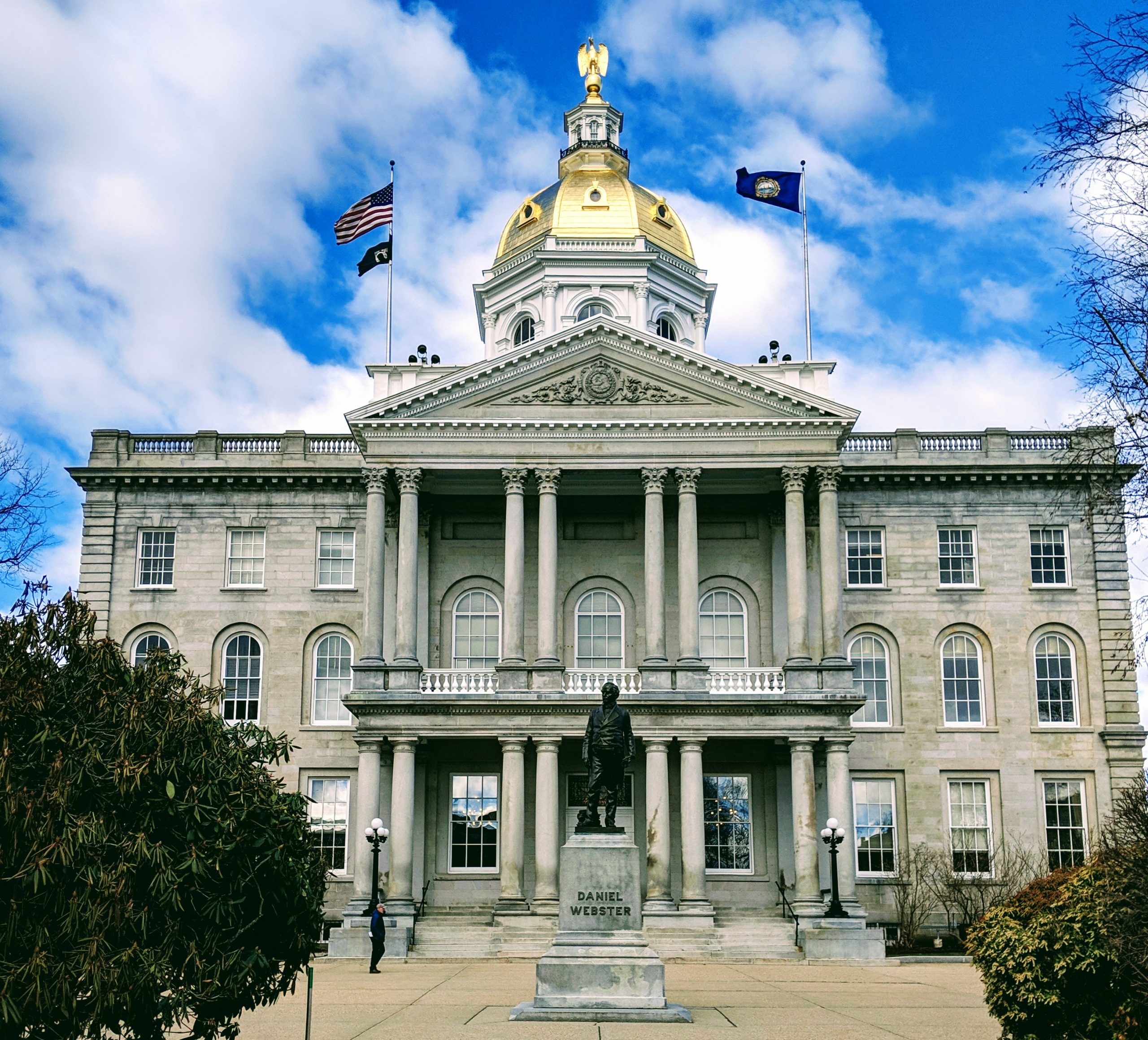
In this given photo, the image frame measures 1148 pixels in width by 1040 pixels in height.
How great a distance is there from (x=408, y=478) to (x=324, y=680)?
831 centimetres

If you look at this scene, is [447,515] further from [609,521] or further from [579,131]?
[579,131]

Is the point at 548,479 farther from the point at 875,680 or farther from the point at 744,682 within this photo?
the point at 875,680

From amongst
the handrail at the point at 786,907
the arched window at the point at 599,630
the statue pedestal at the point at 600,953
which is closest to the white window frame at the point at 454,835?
the arched window at the point at 599,630

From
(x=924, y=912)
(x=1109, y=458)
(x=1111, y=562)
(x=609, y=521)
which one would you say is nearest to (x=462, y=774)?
(x=609, y=521)

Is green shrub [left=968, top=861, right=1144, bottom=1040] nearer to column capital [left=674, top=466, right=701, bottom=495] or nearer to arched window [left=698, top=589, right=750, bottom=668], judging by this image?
column capital [left=674, top=466, right=701, bottom=495]

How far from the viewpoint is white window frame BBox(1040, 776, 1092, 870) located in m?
45.0

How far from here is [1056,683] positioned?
4647 centimetres

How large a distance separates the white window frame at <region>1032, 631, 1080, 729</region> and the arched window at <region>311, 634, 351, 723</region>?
2243 centimetres

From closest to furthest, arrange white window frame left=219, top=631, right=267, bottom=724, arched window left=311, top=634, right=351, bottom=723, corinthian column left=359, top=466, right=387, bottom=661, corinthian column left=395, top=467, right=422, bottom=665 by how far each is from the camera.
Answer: corinthian column left=395, top=467, right=422, bottom=665, corinthian column left=359, top=466, right=387, bottom=661, arched window left=311, top=634, right=351, bottom=723, white window frame left=219, top=631, right=267, bottom=724

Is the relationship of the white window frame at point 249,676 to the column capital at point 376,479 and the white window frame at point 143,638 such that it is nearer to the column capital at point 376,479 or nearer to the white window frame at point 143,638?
the white window frame at point 143,638

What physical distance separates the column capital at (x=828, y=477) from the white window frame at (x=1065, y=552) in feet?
27.8

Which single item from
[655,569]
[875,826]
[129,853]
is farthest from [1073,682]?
[129,853]

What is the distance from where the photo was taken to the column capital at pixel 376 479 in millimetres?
43125

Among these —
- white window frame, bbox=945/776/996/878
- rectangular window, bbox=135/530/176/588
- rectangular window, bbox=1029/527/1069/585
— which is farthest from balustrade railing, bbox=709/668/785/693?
rectangular window, bbox=135/530/176/588
